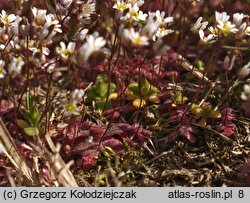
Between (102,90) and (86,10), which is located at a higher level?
(86,10)

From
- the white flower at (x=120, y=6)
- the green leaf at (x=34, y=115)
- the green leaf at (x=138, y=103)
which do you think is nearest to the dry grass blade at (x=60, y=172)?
the green leaf at (x=34, y=115)

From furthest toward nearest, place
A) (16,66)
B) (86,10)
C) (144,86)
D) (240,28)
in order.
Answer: (144,86)
(86,10)
(240,28)
(16,66)

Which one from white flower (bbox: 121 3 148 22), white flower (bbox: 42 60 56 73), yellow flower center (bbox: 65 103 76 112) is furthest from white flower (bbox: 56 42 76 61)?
white flower (bbox: 121 3 148 22)

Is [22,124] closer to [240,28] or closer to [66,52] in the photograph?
[66,52]

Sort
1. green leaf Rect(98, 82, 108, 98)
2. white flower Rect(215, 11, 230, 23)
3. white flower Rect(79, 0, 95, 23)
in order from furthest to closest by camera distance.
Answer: green leaf Rect(98, 82, 108, 98) < white flower Rect(79, 0, 95, 23) < white flower Rect(215, 11, 230, 23)

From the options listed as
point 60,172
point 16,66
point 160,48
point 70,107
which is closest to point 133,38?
point 160,48

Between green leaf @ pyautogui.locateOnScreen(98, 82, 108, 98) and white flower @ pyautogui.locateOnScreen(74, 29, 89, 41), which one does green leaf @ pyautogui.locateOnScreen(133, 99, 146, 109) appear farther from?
white flower @ pyautogui.locateOnScreen(74, 29, 89, 41)

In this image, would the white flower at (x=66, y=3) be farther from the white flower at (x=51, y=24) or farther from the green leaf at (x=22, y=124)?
the green leaf at (x=22, y=124)

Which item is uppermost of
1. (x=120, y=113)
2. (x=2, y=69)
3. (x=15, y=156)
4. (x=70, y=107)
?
(x=2, y=69)
